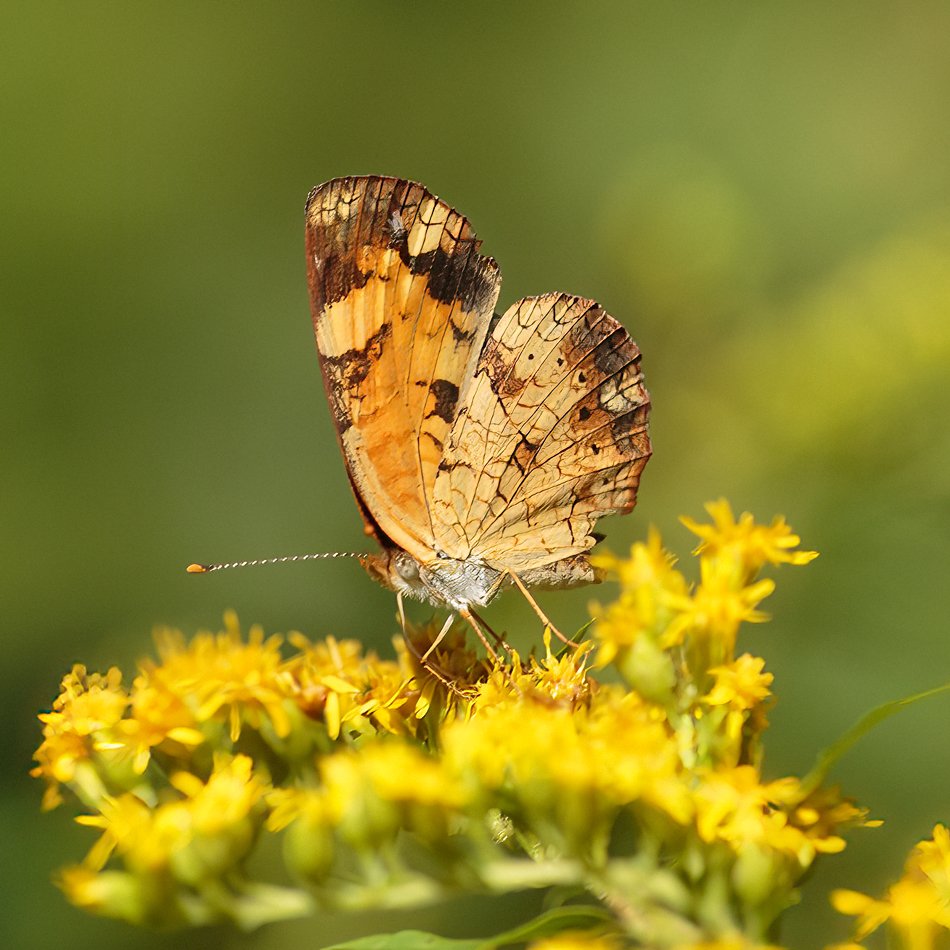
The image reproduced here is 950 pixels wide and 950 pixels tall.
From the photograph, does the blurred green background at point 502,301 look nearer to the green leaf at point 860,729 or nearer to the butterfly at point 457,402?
the butterfly at point 457,402

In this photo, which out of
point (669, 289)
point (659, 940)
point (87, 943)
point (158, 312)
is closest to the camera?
point (659, 940)

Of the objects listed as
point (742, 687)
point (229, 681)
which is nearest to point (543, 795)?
point (742, 687)

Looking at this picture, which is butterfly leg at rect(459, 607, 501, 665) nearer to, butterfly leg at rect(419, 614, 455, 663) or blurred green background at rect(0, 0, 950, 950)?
butterfly leg at rect(419, 614, 455, 663)

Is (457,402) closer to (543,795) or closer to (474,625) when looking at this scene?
(474,625)

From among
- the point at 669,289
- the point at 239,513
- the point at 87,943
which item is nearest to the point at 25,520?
the point at 239,513

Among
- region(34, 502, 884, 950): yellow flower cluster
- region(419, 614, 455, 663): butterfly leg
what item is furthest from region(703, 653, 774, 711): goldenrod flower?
region(419, 614, 455, 663): butterfly leg

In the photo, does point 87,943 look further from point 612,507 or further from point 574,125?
point 574,125

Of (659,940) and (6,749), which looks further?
(6,749)
